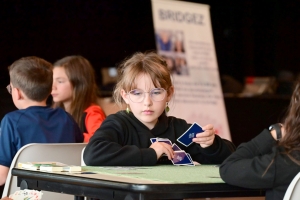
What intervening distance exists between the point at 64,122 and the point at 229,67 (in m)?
9.28

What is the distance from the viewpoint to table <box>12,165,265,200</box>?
1761mm

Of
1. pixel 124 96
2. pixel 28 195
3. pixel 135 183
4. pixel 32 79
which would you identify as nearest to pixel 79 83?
pixel 32 79

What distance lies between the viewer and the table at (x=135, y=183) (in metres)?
1.76

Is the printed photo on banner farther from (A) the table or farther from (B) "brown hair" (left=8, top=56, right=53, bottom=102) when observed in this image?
(A) the table

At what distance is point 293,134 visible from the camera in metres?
1.85

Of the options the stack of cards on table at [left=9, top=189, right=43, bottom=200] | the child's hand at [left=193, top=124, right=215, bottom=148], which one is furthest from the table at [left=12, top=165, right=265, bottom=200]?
the child's hand at [left=193, top=124, right=215, bottom=148]

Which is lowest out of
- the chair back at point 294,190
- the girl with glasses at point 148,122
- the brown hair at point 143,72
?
the chair back at point 294,190

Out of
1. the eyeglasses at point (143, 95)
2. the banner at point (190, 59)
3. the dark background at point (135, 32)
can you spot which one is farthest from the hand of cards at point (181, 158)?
the dark background at point (135, 32)

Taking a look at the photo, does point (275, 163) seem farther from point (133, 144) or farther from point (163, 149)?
point (133, 144)

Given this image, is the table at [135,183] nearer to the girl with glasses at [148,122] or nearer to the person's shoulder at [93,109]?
the girl with glasses at [148,122]

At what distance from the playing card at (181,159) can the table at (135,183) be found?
0.58ft

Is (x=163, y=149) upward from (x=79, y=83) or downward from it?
downward

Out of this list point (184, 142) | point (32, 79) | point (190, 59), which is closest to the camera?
point (184, 142)

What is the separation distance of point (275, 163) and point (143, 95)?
0.88 m
